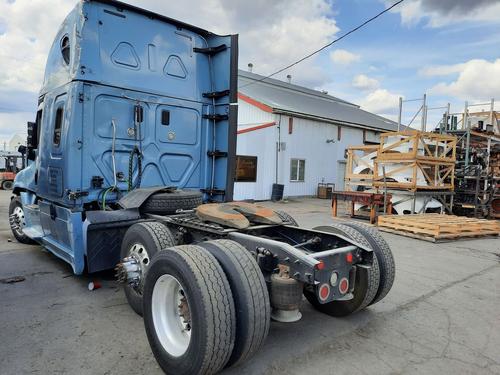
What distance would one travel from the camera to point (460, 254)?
7586 mm

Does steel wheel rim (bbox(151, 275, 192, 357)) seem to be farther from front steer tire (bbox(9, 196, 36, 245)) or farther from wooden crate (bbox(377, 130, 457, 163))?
wooden crate (bbox(377, 130, 457, 163))

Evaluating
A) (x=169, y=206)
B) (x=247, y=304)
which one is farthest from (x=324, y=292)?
(x=169, y=206)

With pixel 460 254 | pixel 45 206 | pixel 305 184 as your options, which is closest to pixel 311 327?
pixel 45 206

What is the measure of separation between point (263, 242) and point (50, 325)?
227cm

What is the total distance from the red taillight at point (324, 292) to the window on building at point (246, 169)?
47.4 feet

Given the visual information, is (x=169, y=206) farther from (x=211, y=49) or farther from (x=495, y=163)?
(x=495, y=163)

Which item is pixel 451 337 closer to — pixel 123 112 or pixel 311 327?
pixel 311 327

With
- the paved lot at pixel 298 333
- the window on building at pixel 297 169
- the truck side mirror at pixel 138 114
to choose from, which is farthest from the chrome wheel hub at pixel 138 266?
the window on building at pixel 297 169

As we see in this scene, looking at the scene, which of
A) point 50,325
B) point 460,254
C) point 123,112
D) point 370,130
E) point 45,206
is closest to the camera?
point 50,325

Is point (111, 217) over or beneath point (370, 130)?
beneath

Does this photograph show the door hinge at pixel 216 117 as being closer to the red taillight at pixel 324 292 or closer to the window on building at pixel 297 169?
the red taillight at pixel 324 292

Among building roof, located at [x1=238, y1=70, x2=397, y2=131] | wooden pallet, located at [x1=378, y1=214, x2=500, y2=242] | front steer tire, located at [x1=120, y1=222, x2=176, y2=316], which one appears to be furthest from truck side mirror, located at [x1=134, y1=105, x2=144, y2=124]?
building roof, located at [x1=238, y1=70, x2=397, y2=131]

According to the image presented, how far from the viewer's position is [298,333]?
3598 mm

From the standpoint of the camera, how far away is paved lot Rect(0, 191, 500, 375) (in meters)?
3.00
